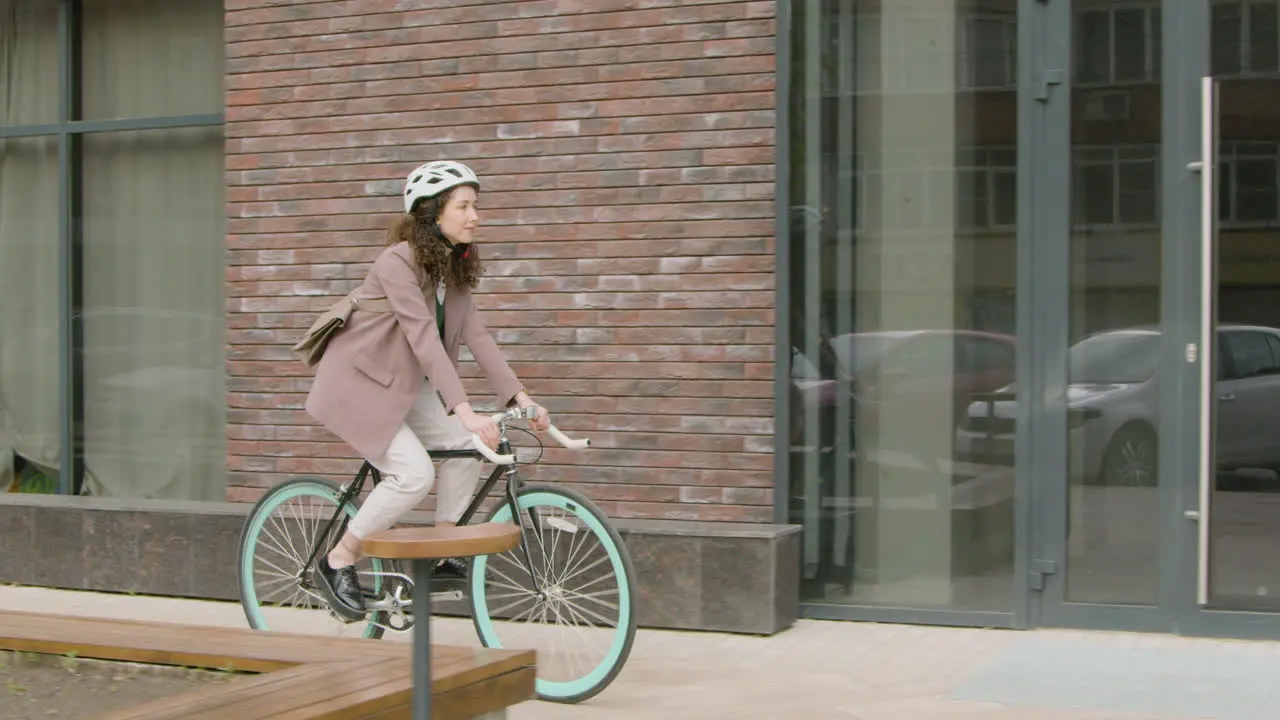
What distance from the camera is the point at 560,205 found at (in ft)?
26.0

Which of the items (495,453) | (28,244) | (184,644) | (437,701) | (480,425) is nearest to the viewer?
(437,701)

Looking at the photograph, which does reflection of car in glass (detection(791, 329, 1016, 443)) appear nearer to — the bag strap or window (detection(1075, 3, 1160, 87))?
window (detection(1075, 3, 1160, 87))

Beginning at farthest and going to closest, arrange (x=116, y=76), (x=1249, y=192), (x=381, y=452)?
(x=116, y=76), (x=1249, y=192), (x=381, y=452)

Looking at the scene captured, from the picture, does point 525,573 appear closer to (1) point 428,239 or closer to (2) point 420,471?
(2) point 420,471

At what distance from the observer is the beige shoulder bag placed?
604cm

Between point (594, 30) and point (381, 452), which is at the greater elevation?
point (594, 30)

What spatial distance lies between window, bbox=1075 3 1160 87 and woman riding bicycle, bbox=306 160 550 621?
2802mm

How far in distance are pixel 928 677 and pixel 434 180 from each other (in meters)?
2.59

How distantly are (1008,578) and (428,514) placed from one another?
2716 millimetres

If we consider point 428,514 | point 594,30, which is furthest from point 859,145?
point 428,514

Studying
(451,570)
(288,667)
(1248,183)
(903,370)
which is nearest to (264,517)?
(451,570)

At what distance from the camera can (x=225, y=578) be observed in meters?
8.26

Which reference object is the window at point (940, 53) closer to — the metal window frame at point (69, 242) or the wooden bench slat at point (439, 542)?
the wooden bench slat at point (439, 542)

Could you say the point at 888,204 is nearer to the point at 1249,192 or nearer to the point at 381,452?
the point at 1249,192
